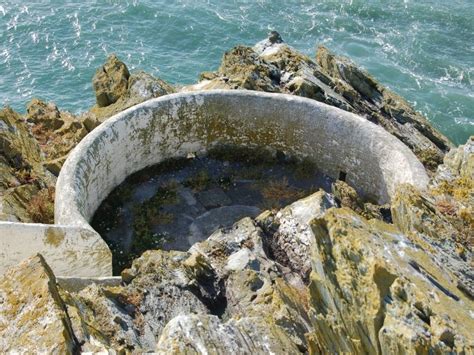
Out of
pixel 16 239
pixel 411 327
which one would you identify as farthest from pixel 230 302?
pixel 411 327

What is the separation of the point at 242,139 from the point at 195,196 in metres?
2.73

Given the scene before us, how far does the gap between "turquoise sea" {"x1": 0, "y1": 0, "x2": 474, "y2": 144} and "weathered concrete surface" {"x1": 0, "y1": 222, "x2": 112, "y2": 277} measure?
19619mm

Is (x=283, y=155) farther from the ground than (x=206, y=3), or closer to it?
farther from the ground

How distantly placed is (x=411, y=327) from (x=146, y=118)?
41.2ft

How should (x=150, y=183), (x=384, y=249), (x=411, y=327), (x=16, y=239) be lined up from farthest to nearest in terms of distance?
(x=150, y=183) → (x=16, y=239) → (x=384, y=249) → (x=411, y=327)

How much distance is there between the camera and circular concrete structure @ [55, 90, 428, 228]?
655 inches

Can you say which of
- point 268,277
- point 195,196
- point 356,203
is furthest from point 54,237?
point 356,203

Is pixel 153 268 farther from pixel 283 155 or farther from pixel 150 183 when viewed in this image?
pixel 283 155

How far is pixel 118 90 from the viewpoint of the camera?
71.6 ft

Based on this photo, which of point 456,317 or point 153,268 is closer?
point 456,317

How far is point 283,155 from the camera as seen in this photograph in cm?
1953

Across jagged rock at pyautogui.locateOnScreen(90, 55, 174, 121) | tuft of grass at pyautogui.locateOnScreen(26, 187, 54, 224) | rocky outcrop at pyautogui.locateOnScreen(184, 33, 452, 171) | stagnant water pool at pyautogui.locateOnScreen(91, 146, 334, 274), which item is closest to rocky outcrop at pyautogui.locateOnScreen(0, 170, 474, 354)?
stagnant water pool at pyautogui.locateOnScreen(91, 146, 334, 274)

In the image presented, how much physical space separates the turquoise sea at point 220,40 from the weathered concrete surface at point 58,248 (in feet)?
64.4

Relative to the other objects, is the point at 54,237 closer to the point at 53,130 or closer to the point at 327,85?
the point at 53,130
